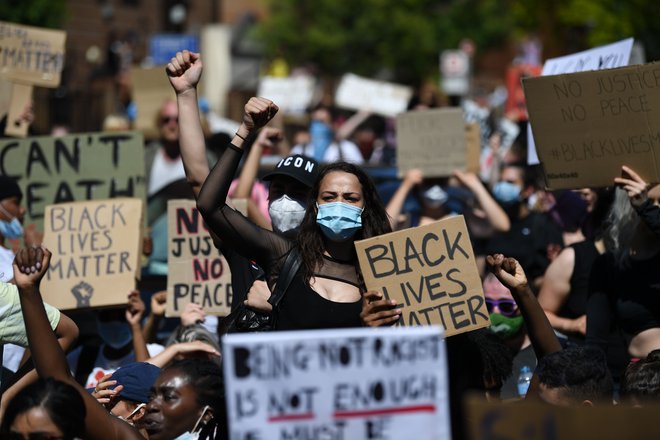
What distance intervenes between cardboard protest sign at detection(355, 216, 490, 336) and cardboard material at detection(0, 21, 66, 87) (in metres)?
4.51

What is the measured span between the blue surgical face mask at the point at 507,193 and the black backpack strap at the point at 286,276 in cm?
447

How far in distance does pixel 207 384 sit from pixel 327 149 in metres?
7.63

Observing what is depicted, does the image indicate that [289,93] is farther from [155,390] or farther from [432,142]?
[155,390]

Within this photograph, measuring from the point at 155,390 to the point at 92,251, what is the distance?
6.32 feet

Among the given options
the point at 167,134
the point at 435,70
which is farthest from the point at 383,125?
the point at 435,70

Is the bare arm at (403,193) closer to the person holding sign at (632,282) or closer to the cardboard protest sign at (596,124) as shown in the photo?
the cardboard protest sign at (596,124)

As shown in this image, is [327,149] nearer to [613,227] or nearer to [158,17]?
[613,227]

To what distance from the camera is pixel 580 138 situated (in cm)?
592

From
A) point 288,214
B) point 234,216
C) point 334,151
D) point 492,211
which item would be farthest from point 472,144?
point 234,216

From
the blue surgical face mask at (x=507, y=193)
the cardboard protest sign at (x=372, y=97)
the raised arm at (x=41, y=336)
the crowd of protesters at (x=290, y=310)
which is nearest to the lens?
the raised arm at (x=41, y=336)

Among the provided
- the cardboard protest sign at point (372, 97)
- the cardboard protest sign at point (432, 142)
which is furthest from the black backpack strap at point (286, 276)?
the cardboard protest sign at point (372, 97)

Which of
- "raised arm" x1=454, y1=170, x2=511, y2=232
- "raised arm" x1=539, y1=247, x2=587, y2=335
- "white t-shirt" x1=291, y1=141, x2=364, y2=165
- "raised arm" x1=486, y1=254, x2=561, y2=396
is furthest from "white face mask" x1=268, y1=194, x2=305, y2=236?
"white t-shirt" x1=291, y1=141, x2=364, y2=165

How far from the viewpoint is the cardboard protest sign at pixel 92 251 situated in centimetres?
636

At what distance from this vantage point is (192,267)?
6.45m
